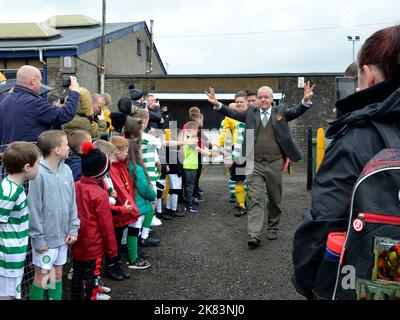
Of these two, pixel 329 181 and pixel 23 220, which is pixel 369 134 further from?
pixel 23 220

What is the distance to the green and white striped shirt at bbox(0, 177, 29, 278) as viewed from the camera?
301cm

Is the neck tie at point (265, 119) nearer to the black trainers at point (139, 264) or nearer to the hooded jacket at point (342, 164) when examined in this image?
the black trainers at point (139, 264)

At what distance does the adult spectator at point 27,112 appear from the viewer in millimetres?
4410

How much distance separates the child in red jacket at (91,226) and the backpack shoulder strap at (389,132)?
2771 millimetres

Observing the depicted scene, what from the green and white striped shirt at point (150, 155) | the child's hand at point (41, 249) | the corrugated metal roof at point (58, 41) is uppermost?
the corrugated metal roof at point (58, 41)

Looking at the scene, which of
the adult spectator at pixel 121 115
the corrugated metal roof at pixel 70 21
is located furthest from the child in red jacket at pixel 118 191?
the corrugated metal roof at pixel 70 21

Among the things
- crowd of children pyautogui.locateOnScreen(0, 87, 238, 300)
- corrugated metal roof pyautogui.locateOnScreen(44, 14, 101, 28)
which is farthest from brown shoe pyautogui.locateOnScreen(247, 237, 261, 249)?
corrugated metal roof pyautogui.locateOnScreen(44, 14, 101, 28)

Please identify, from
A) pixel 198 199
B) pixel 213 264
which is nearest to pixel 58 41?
pixel 198 199

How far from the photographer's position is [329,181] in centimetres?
171

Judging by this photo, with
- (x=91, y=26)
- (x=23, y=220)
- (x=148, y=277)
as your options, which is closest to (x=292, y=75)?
(x=91, y=26)

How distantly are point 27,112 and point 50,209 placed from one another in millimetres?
1404

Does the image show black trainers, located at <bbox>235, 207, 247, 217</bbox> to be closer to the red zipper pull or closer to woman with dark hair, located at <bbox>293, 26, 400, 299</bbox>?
woman with dark hair, located at <bbox>293, 26, 400, 299</bbox>

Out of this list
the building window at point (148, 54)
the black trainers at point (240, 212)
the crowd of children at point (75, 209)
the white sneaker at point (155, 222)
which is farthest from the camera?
the building window at point (148, 54)

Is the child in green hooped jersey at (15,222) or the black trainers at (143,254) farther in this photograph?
the black trainers at (143,254)
